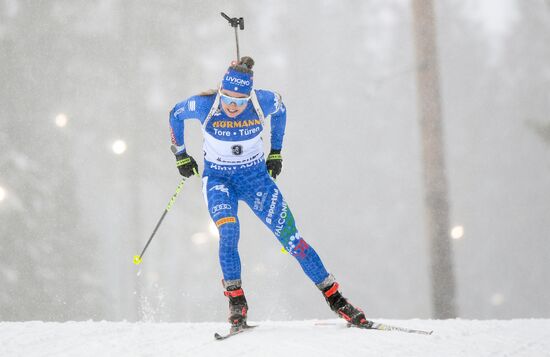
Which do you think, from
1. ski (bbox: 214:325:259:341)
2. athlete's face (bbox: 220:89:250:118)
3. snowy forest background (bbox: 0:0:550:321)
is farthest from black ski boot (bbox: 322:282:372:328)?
snowy forest background (bbox: 0:0:550:321)

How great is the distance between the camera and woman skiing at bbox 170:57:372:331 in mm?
4512

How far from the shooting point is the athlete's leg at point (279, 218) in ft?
15.3

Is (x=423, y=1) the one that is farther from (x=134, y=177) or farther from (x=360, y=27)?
(x=360, y=27)

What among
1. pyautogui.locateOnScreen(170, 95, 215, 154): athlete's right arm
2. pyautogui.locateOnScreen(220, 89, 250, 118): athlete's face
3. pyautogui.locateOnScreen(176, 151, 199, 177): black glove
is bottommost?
pyautogui.locateOnScreen(176, 151, 199, 177): black glove

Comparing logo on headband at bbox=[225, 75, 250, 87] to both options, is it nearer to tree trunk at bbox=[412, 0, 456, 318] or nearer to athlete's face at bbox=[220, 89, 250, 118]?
athlete's face at bbox=[220, 89, 250, 118]

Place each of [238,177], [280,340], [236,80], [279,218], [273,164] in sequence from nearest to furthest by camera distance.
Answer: [280,340], [236,80], [279,218], [238,177], [273,164]

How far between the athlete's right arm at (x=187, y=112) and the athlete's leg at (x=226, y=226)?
59 cm

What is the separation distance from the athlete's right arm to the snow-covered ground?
1.67 m

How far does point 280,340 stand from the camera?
394 cm

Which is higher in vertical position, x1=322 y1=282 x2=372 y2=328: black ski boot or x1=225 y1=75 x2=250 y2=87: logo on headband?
x1=225 y1=75 x2=250 y2=87: logo on headband

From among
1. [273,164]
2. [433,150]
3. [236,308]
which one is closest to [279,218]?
[273,164]

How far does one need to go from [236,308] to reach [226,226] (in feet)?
2.24

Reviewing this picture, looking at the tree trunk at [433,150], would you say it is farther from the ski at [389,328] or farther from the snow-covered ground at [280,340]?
the ski at [389,328]

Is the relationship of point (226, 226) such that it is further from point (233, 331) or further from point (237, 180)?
point (233, 331)
